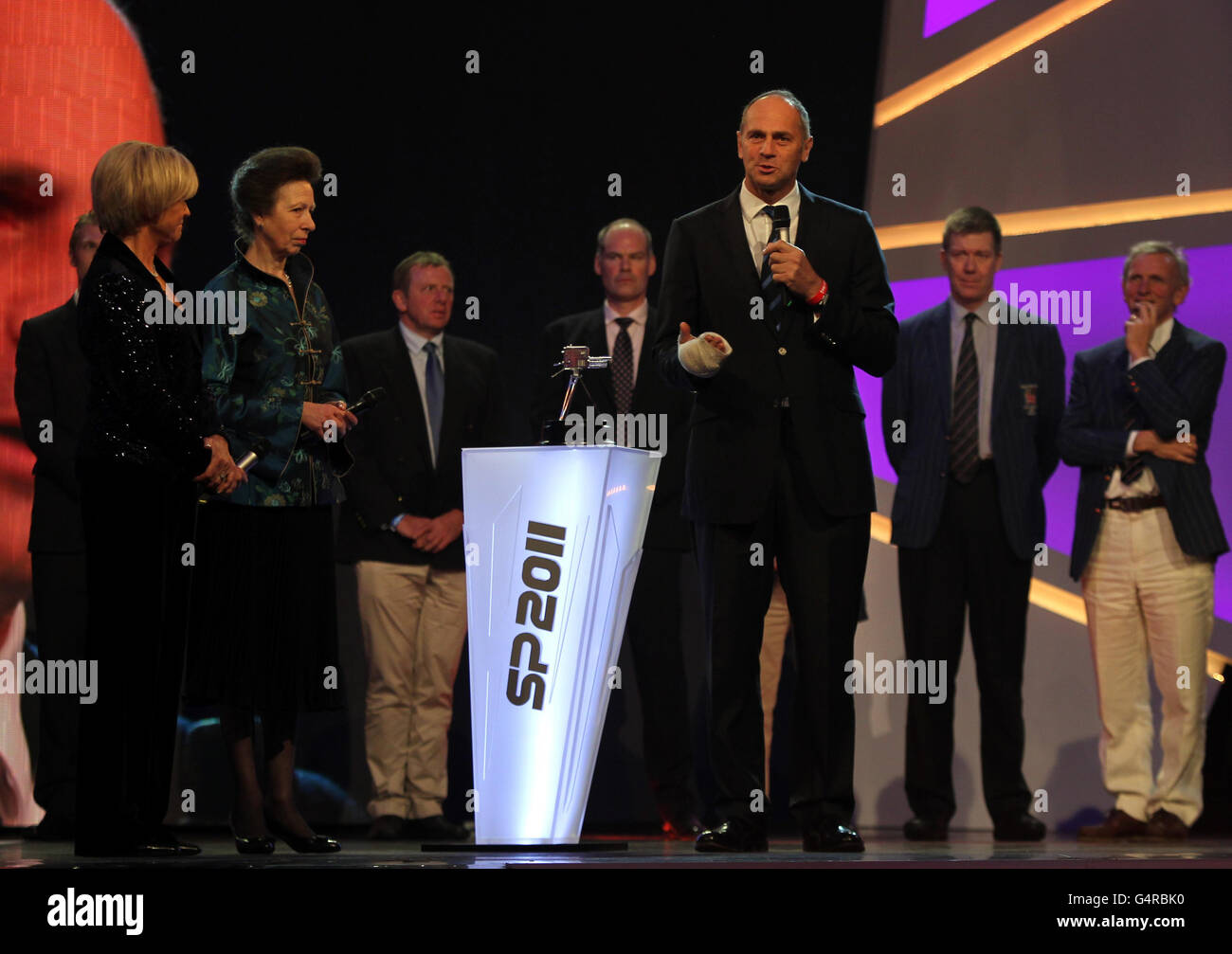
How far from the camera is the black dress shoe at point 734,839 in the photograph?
12.6 ft

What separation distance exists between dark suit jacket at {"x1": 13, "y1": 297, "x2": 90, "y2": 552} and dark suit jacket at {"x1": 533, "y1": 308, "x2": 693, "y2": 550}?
1.62 meters

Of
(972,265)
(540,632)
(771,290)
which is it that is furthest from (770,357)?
(972,265)

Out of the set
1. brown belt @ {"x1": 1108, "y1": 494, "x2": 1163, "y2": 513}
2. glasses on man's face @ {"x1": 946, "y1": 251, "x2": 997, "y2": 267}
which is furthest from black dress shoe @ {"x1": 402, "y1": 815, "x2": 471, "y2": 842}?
glasses on man's face @ {"x1": 946, "y1": 251, "x2": 997, "y2": 267}

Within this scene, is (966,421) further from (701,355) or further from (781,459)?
(701,355)

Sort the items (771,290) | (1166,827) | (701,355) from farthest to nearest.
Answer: (1166,827) → (771,290) → (701,355)

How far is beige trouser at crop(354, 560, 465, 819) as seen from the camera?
16.9 feet

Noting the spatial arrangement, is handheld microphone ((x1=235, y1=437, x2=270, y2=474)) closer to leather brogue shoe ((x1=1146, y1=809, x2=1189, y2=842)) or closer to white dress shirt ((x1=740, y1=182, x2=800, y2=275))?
white dress shirt ((x1=740, y1=182, x2=800, y2=275))

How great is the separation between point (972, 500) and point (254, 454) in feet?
8.28

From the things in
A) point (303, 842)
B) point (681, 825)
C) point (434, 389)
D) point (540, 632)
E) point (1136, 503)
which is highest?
point (434, 389)

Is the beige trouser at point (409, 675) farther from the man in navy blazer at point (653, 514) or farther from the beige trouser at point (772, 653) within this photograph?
the beige trouser at point (772, 653)

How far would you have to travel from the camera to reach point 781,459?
398cm

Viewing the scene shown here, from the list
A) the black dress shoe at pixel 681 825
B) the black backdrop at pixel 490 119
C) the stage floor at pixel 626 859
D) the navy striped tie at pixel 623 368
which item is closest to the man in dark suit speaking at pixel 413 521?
the black backdrop at pixel 490 119

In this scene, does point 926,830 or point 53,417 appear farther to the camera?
point 53,417
